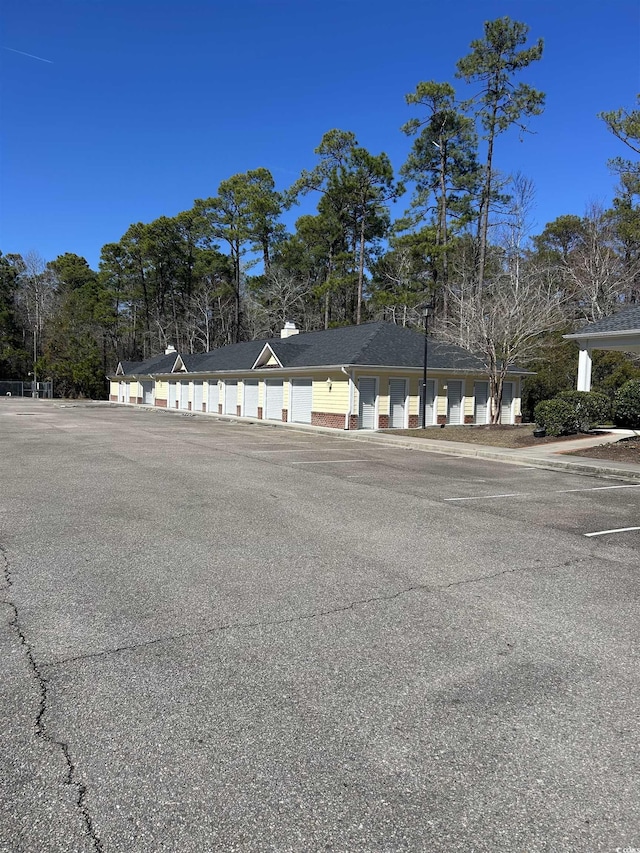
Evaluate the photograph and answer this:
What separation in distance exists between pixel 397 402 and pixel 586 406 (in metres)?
9.06

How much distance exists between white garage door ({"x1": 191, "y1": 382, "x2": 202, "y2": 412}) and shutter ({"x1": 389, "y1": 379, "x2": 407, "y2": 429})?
19.1 meters

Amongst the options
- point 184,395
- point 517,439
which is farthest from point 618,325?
point 184,395

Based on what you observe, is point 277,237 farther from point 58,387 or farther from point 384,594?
point 384,594

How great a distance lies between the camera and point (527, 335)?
2394cm

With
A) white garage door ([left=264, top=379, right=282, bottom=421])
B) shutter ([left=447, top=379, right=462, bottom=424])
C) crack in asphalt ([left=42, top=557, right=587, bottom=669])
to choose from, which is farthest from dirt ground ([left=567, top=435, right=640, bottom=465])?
white garage door ([left=264, top=379, right=282, bottom=421])

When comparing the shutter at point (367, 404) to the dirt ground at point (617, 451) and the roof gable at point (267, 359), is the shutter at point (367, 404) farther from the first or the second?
the dirt ground at point (617, 451)

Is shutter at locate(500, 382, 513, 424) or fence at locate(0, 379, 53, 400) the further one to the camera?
fence at locate(0, 379, 53, 400)

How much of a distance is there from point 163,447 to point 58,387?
5659 cm

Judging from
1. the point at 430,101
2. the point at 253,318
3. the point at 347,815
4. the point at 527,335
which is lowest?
the point at 347,815

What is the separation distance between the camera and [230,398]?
119 feet

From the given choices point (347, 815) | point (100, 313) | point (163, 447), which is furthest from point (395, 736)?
point (100, 313)

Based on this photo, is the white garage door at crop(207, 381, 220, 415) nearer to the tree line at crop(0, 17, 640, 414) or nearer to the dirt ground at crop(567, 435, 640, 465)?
the tree line at crop(0, 17, 640, 414)

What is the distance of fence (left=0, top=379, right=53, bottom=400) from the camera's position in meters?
65.7

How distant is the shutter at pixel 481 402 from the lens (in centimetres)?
2870
